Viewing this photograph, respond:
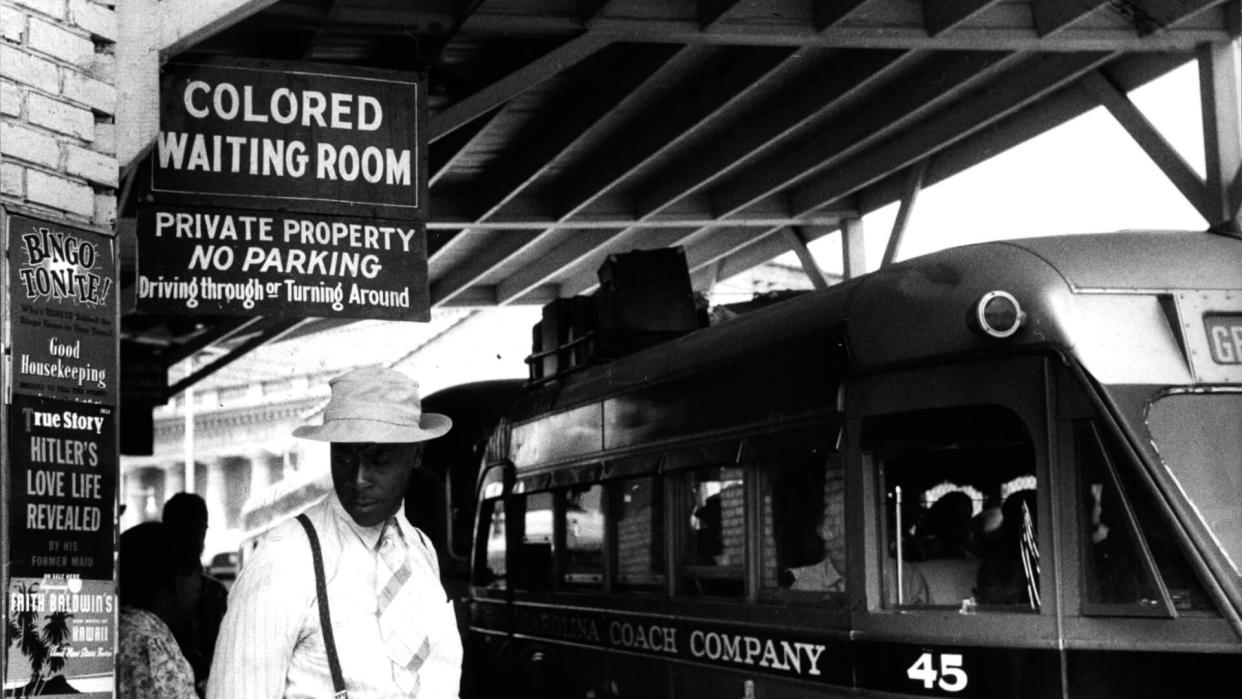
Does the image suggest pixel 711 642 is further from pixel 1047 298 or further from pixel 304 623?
pixel 304 623

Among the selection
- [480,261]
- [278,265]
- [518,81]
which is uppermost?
[480,261]

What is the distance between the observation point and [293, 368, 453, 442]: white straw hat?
4.12 m

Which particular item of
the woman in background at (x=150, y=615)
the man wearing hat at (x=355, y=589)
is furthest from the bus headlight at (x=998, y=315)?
the woman in background at (x=150, y=615)

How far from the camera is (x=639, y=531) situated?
9.45 metres

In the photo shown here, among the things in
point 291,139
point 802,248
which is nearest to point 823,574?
point 291,139

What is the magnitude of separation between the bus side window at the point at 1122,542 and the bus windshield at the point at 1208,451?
0.48ft

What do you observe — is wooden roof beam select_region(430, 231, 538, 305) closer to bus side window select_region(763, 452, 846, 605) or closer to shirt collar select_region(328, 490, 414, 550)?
bus side window select_region(763, 452, 846, 605)

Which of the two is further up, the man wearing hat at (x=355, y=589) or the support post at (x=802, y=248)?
the support post at (x=802, y=248)

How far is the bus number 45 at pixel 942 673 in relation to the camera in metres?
6.50

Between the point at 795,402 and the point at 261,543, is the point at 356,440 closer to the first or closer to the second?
the point at 261,543

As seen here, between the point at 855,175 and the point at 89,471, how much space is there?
12.5m

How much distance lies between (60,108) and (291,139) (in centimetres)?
182

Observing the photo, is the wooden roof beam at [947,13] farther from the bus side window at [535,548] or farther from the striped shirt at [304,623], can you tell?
the striped shirt at [304,623]

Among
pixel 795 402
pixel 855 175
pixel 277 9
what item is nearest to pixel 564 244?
pixel 855 175
